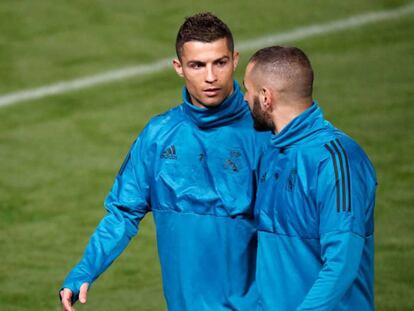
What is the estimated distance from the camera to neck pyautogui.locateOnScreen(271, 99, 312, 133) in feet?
14.9

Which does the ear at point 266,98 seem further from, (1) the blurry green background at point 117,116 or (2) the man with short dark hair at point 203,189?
(1) the blurry green background at point 117,116

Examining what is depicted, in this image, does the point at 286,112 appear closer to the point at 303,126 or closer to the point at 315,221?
the point at 303,126

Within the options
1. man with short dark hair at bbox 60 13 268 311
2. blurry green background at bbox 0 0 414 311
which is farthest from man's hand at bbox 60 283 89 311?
blurry green background at bbox 0 0 414 311

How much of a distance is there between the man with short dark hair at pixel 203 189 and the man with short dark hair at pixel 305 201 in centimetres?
32

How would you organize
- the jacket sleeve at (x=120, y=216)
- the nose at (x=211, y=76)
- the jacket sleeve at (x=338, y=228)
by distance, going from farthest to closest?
the jacket sleeve at (x=120, y=216) → the nose at (x=211, y=76) → the jacket sleeve at (x=338, y=228)

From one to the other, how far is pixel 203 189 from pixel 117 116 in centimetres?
623

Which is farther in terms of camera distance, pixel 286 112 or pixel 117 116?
pixel 117 116

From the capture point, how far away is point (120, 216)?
525 centimetres

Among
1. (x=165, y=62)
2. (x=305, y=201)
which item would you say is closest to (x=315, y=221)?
(x=305, y=201)

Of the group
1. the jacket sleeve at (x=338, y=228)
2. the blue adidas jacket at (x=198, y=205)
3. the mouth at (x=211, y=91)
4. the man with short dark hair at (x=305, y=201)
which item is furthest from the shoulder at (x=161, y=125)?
the jacket sleeve at (x=338, y=228)

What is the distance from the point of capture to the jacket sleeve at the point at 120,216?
5180 millimetres

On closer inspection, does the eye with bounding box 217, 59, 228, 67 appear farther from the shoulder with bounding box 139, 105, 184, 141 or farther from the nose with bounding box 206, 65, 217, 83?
the shoulder with bounding box 139, 105, 184, 141

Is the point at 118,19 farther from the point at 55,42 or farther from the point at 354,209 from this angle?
the point at 354,209

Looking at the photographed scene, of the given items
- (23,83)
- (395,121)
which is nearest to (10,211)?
(23,83)
